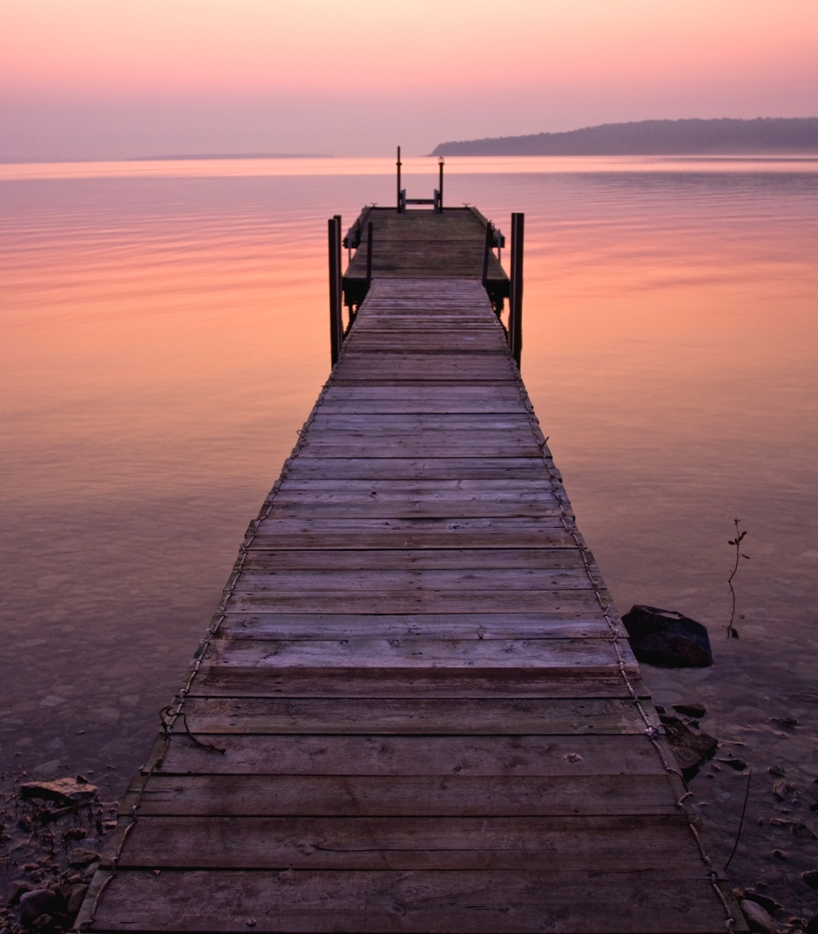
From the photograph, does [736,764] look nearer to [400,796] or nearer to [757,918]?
[757,918]

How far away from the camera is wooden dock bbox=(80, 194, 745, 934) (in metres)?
3.07

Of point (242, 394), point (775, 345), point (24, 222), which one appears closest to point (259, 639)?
point (242, 394)

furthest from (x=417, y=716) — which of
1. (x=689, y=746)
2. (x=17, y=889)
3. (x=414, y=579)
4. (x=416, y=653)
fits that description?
(x=689, y=746)

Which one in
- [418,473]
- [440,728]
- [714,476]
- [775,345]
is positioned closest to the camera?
[440,728]

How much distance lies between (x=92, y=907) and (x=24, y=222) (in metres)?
56.9

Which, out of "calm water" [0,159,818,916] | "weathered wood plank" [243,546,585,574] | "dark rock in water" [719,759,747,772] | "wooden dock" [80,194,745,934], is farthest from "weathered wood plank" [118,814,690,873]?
"dark rock in water" [719,759,747,772]

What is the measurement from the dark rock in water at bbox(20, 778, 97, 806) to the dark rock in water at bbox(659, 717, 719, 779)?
3.55m

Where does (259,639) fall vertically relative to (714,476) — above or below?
above

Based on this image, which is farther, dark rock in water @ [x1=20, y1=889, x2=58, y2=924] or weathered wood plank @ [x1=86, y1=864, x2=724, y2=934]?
dark rock in water @ [x1=20, y1=889, x2=58, y2=924]

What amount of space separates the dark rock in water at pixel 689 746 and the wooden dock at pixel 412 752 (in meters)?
1.39

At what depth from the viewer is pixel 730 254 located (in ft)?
118

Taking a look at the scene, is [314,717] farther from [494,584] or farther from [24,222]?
[24,222]

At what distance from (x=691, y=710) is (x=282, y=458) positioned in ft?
26.2

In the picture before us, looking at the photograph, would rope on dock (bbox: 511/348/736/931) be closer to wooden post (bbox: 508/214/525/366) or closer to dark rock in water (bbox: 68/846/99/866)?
dark rock in water (bbox: 68/846/99/866)
